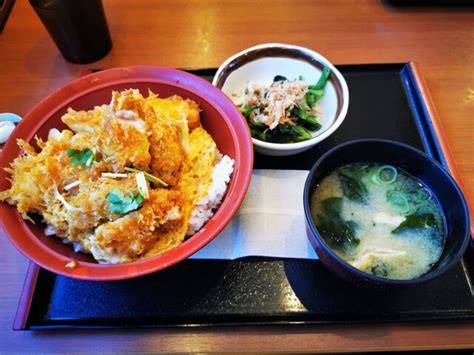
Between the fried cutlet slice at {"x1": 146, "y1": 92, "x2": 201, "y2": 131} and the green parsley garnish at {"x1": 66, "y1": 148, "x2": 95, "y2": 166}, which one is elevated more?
the fried cutlet slice at {"x1": 146, "y1": 92, "x2": 201, "y2": 131}

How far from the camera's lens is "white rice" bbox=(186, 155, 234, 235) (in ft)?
3.82

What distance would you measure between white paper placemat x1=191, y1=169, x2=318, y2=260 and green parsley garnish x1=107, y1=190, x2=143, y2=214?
A: 1.05 feet

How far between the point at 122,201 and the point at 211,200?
282 millimetres

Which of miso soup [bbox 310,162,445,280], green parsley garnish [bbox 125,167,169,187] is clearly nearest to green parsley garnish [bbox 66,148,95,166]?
green parsley garnish [bbox 125,167,169,187]

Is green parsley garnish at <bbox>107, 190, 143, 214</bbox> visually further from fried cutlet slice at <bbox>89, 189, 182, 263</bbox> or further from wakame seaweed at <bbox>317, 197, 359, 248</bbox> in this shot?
wakame seaweed at <bbox>317, 197, 359, 248</bbox>

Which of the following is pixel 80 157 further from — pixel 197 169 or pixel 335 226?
pixel 335 226

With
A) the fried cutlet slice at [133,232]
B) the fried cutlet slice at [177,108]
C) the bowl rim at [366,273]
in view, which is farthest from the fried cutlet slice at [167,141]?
the bowl rim at [366,273]

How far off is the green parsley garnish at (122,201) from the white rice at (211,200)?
0.61 feet

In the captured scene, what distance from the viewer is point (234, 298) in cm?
121

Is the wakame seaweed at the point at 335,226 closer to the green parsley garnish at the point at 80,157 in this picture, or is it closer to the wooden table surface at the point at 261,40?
the wooden table surface at the point at 261,40

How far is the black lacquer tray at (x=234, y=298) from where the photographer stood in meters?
1.17

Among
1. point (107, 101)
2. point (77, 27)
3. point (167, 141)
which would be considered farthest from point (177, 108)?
point (77, 27)

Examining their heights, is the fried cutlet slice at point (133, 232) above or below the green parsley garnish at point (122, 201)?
below

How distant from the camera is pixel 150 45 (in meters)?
1.98
